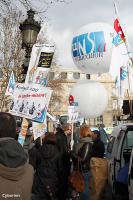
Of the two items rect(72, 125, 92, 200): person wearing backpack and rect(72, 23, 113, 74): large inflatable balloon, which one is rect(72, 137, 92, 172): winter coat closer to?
rect(72, 125, 92, 200): person wearing backpack

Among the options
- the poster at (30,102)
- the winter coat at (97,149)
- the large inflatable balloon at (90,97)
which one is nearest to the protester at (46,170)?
the poster at (30,102)

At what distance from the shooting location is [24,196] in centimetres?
306

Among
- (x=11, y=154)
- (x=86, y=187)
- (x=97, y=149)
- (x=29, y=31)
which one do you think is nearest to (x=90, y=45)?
(x=29, y=31)

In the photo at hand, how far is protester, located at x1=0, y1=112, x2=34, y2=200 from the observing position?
2.94 meters

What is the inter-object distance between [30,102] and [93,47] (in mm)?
6477

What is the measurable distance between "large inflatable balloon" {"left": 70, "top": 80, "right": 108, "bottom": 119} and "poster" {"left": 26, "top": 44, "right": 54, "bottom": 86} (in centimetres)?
672

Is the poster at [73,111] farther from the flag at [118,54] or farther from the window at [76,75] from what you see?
the window at [76,75]

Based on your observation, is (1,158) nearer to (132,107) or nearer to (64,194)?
(64,194)

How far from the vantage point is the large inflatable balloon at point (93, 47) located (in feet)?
46.0

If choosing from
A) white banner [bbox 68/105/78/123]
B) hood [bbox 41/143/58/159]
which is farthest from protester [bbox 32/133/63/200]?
white banner [bbox 68/105/78/123]

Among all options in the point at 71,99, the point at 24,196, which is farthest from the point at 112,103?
the point at 24,196

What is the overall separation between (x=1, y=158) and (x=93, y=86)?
12.5 meters

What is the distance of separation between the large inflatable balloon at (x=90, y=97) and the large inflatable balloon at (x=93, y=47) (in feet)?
2.33

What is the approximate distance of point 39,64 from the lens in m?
8.38
